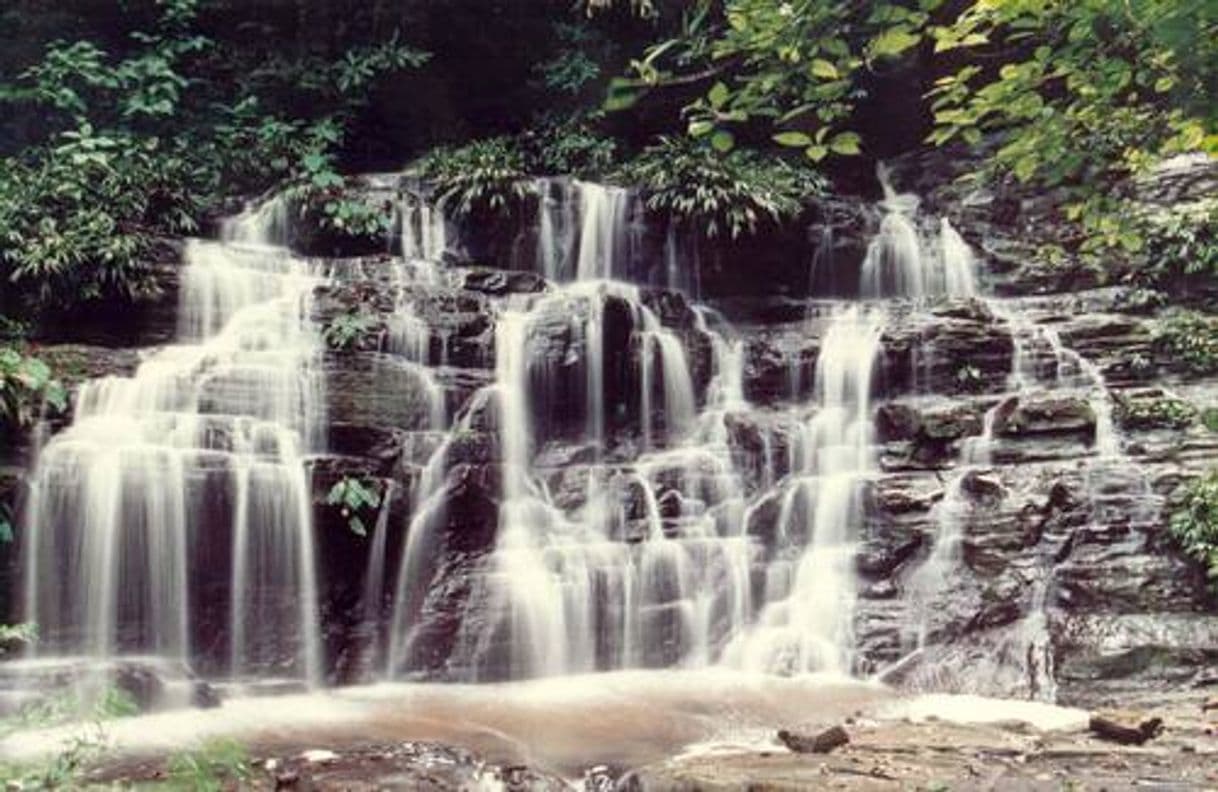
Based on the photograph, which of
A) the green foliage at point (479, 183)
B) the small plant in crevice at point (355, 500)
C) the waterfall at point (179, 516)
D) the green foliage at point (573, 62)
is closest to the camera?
the waterfall at point (179, 516)

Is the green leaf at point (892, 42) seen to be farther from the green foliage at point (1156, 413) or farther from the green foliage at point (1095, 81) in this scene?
the green foliage at point (1156, 413)

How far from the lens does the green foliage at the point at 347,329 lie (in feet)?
33.5

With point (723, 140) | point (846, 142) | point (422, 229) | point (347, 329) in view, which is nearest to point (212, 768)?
point (723, 140)

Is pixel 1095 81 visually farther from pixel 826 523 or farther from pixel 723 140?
pixel 826 523

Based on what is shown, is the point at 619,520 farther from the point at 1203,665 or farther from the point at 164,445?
the point at 1203,665

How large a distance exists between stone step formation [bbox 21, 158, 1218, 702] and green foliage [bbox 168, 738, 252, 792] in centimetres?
339

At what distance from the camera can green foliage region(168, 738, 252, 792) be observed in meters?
4.00

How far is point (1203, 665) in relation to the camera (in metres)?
7.60

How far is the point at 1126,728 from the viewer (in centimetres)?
571

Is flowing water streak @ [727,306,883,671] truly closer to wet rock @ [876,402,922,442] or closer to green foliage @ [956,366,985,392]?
wet rock @ [876,402,922,442]

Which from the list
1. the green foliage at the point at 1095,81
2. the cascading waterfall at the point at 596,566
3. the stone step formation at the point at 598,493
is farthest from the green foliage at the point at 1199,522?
the green foliage at the point at 1095,81

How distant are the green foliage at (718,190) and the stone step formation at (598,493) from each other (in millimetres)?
1573

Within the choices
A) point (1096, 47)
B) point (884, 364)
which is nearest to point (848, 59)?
point (1096, 47)

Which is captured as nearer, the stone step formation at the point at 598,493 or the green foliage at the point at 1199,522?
the stone step formation at the point at 598,493
